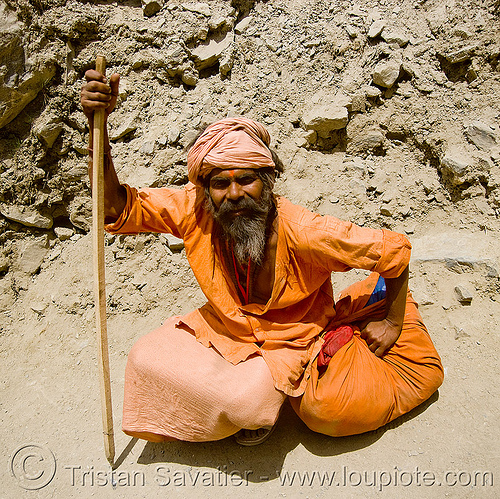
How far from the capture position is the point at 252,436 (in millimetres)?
2527

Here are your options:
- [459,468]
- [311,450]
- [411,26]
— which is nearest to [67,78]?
[411,26]

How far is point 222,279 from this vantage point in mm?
2523

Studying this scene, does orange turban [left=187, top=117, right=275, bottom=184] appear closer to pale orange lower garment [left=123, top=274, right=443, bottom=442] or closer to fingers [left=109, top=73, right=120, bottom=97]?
fingers [left=109, top=73, right=120, bottom=97]

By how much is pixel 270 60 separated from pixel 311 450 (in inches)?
140

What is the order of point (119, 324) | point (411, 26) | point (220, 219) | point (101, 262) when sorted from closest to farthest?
point (101, 262) → point (220, 219) → point (119, 324) → point (411, 26)

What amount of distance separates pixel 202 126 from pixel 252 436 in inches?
87.6

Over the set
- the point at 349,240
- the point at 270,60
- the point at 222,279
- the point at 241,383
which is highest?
the point at 270,60

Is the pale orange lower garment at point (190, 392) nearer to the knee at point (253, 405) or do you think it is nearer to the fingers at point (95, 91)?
the knee at point (253, 405)

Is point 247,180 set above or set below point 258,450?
above

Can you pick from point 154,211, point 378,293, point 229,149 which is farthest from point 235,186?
point 378,293

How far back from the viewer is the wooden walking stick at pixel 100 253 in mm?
2117

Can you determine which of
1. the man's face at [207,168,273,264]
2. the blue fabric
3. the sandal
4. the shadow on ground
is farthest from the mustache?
the shadow on ground

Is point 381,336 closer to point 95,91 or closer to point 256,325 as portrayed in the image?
point 256,325

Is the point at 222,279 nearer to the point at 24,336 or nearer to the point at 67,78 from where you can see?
the point at 24,336
